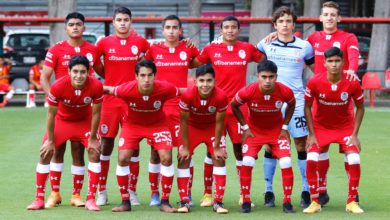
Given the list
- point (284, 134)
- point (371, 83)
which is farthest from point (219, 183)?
point (371, 83)

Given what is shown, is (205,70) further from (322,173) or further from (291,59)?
(322,173)

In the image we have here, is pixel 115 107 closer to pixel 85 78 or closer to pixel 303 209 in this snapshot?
pixel 85 78

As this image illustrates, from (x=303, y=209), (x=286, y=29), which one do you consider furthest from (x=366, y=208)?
(x=286, y=29)

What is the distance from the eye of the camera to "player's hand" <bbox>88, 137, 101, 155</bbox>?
Answer: 11914mm

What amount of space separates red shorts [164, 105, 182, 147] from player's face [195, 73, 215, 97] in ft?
2.63

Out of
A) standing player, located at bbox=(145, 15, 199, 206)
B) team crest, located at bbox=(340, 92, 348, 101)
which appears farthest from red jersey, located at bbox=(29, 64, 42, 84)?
team crest, located at bbox=(340, 92, 348, 101)

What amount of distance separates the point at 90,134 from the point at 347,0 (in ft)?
113

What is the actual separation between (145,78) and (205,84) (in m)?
0.64

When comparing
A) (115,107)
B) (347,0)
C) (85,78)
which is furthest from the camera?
(347,0)

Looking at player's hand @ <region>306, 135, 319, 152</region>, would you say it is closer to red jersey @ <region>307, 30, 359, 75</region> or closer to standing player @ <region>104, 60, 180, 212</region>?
red jersey @ <region>307, 30, 359, 75</region>

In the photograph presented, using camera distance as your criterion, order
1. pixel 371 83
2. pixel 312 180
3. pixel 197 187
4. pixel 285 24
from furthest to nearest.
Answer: pixel 371 83, pixel 197 187, pixel 285 24, pixel 312 180

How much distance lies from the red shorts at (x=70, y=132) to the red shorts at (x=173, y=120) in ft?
3.14

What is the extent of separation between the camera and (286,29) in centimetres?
1223

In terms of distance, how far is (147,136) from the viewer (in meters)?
11.9
